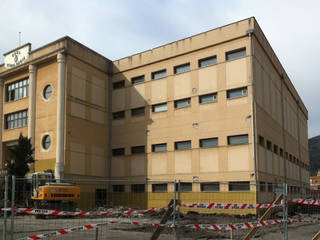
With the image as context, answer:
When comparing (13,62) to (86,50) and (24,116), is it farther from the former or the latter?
(86,50)

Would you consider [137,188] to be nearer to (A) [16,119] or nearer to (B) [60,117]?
(B) [60,117]

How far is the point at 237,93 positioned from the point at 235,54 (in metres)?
3.38

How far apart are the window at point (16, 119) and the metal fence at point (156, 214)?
9699mm

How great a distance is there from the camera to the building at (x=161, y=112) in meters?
29.7

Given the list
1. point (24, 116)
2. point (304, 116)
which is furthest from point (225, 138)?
point (304, 116)

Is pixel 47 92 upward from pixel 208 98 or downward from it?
upward

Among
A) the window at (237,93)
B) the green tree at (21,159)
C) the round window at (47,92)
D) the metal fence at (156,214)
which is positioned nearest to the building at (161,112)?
the window at (237,93)

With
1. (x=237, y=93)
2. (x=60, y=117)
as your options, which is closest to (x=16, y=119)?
(x=60, y=117)

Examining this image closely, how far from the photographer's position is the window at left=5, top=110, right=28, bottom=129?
36172mm

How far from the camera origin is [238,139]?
29.5m

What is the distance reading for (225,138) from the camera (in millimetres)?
29938

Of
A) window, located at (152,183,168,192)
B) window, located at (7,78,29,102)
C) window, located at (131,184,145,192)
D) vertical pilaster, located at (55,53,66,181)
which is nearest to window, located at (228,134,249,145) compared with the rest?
window, located at (152,183,168,192)

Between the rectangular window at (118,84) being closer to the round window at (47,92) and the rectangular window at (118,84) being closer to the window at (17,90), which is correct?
the round window at (47,92)

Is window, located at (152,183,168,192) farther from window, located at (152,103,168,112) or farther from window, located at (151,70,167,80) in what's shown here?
window, located at (151,70,167,80)
